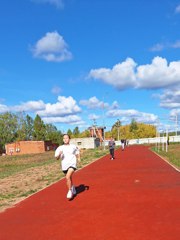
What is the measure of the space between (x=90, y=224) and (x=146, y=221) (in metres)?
1.07

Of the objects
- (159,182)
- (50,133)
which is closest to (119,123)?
(50,133)

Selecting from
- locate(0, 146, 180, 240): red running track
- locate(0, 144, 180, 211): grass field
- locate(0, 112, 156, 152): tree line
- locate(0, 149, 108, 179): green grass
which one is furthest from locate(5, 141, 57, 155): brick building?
locate(0, 146, 180, 240): red running track

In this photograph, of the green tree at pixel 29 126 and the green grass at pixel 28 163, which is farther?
the green tree at pixel 29 126

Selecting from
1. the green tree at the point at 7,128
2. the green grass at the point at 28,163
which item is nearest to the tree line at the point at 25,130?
the green tree at the point at 7,128

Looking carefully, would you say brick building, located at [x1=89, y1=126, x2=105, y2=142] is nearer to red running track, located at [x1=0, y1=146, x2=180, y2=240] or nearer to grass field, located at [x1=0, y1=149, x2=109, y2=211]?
grass field, located at [x1=0, y1=149, x2=109, y2=211]

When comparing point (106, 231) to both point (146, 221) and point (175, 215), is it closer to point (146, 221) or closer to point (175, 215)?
point (146, 221)

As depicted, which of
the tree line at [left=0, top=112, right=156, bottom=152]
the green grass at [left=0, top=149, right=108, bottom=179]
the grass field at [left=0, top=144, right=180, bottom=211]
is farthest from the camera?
the tree line at [left=0, top=112, right=156, bottom=152]

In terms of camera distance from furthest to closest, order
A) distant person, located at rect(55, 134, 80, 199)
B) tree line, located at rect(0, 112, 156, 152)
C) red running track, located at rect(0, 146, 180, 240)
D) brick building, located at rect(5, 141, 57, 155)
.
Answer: tree line, located at rect(0, 112, 156, 152), brick building, located at rect(5, 141, 57, 155), distant person, located at rect(55, 134, 80, 199), red running track, located at rect(0, 146, 180, 240)

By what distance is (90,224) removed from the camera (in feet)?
23.5

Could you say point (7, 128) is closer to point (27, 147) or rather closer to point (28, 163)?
point (27, 147)

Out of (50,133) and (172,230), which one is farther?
(50,133)

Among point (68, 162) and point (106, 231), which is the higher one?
point (68, 162)

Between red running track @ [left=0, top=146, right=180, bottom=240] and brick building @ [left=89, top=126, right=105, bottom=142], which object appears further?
brick building @ [left=89, top=126, right=105, bottom=142]

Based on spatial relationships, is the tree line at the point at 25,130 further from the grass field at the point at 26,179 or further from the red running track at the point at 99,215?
the red running track at the point at 99,215
